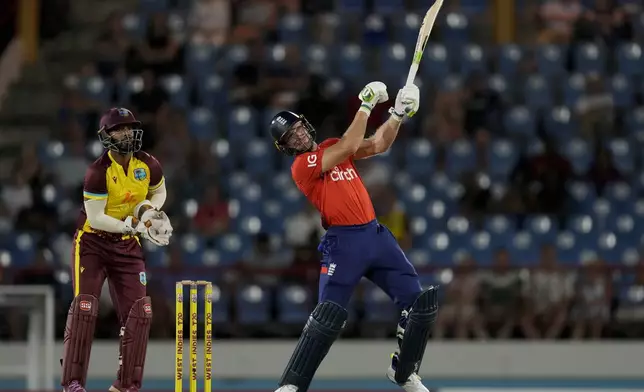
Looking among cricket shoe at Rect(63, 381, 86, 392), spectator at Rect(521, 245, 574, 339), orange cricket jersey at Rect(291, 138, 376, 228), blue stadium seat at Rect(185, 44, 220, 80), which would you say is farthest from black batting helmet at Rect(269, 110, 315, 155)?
blue stadium seat at Rect(185, 44, 220, 80)

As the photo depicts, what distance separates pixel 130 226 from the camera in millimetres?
8961

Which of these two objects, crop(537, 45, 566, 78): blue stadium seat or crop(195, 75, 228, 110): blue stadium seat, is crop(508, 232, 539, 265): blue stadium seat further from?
crop(195, 75, 228, 110): blue stadium seat

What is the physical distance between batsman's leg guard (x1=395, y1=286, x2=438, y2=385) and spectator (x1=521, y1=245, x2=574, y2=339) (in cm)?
458

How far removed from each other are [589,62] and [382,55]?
2281 mm

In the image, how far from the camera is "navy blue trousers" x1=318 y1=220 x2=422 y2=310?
8977 mm

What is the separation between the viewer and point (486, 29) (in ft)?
55.0

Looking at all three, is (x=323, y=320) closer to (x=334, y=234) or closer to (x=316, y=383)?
(x=334, y=234)

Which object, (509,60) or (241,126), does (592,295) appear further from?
(241,126)

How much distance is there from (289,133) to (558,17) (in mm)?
8569

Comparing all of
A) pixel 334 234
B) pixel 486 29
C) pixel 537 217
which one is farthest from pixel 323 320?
pixel 486 29

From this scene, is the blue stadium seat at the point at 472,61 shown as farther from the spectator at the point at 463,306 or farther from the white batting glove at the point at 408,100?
the white batting glove at the point at 408,100

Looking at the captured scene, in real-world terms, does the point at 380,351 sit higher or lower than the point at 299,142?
lower

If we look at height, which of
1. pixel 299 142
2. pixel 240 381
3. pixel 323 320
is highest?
pixel 299 142

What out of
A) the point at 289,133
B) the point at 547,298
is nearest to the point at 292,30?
the point at 547,298
